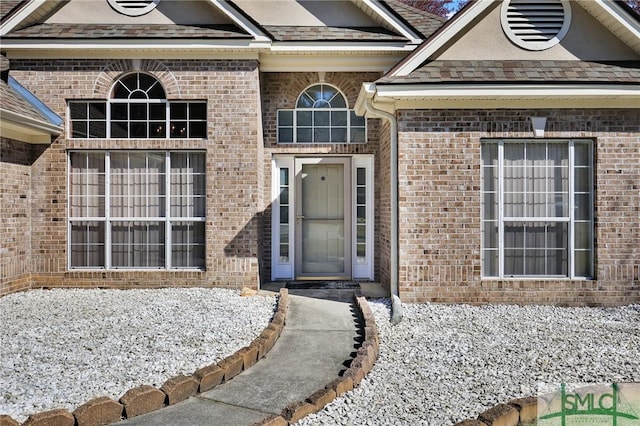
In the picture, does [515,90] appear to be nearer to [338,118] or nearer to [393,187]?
[393,187]

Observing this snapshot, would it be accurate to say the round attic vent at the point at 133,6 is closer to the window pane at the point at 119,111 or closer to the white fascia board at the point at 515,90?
the window pane at the point at 119,111

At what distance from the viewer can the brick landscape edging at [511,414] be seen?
3.55 metres

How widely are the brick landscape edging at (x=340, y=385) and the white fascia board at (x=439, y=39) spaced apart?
12.3ft

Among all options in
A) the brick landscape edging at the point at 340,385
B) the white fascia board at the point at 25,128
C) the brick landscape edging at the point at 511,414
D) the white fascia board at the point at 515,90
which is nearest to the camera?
the brick landscape edging at the point at 511,414

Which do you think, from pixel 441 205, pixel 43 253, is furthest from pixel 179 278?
pixel 441 205

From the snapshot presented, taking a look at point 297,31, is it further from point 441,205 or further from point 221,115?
point 441,205

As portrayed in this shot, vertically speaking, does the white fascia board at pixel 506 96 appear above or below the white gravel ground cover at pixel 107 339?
above

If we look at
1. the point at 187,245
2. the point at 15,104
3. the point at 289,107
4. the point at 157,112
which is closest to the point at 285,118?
the point at 289,107

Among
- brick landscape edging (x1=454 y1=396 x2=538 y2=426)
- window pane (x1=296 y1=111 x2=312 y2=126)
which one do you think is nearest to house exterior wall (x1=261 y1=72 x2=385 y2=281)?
window pane (x1=296 y1=111 x2=312 y2=126)

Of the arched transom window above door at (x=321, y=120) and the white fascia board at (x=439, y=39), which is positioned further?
Answer: the arched transom window above door at (x=321, y=120)

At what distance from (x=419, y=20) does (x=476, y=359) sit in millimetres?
7206

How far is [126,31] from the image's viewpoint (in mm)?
8250

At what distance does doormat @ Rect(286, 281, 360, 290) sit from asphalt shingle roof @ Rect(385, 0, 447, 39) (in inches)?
191

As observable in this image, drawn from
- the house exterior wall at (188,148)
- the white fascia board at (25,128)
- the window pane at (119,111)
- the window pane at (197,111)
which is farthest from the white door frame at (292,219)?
the white fascia board at (25,128)
